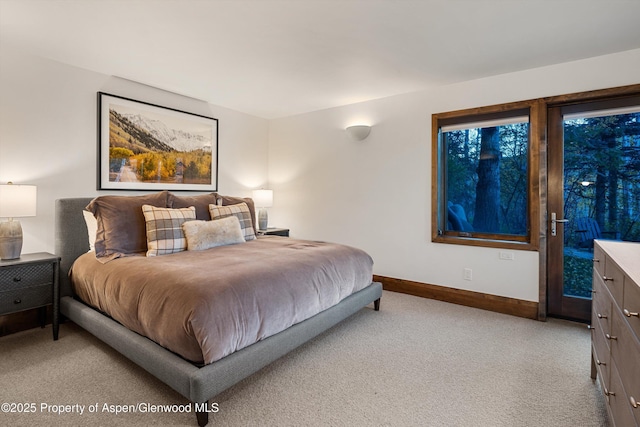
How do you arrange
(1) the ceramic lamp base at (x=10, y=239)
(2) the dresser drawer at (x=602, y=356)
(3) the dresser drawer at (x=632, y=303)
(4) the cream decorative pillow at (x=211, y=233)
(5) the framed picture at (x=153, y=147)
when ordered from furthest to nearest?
(5) the framed picture at (x=153, y=147)
(4) the cream decorative pillow at (x=211, y=233)
(1) the ceramic lamp base at (x=10, y=239)
(2) the dresser drawer at (x=602, y=356)
(3) the dresser drawer at (x=632, y=303)

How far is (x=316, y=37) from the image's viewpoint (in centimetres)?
254

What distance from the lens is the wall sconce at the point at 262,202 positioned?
15.2ft

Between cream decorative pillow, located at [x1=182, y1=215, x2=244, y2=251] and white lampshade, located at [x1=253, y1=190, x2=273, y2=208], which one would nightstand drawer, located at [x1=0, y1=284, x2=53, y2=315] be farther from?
white lampshade, located at [x1=253, y1=190, x2=273, y2=208]

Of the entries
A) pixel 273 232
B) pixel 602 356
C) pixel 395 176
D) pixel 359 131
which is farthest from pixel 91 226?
A: pixel 602 356

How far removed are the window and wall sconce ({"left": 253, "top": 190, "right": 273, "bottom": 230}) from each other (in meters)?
2.29

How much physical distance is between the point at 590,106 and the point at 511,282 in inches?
69.8

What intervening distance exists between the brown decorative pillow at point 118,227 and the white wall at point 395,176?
2.41 m

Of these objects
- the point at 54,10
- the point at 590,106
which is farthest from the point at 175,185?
the point at 590,106

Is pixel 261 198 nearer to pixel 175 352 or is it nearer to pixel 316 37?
pixel 316 37

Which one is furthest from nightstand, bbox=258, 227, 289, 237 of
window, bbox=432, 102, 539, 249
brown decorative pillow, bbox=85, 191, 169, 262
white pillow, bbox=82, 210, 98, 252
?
window, bbox=432, 102, 539, 249

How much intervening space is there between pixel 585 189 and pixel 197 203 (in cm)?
380

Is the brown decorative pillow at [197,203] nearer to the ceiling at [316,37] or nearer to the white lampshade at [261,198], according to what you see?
the white lampshade at [261,198]

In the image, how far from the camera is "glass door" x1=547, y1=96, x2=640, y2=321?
280cm

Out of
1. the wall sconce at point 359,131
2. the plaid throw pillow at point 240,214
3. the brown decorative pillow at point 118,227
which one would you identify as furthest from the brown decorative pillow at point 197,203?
the wall sconce at point 359,131
